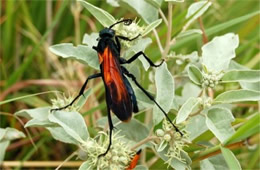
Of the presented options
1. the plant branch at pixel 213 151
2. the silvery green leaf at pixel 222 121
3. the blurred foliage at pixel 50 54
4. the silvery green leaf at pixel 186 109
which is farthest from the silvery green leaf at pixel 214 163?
the blurred foliage at pixel 50 54

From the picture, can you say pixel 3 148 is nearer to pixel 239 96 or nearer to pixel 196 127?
pixel 196 127

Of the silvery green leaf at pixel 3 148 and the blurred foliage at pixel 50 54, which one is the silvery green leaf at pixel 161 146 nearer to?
the silvery green leaf at pixel 3 148

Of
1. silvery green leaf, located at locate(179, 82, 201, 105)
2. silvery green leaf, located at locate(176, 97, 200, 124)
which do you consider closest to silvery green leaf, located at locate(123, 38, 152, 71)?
silvery green leaf, located at locate(176, 97, 200, 124)

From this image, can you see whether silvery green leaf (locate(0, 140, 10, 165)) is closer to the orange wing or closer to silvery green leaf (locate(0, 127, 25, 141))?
silvery green leaf (locate(0, 127, 25, 141))

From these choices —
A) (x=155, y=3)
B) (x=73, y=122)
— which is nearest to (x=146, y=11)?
(x=155, y=3)

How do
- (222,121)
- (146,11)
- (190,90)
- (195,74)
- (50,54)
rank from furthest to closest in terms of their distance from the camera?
(50,54) → (190,90) → (146,11) → (195,74) → (222,121)
